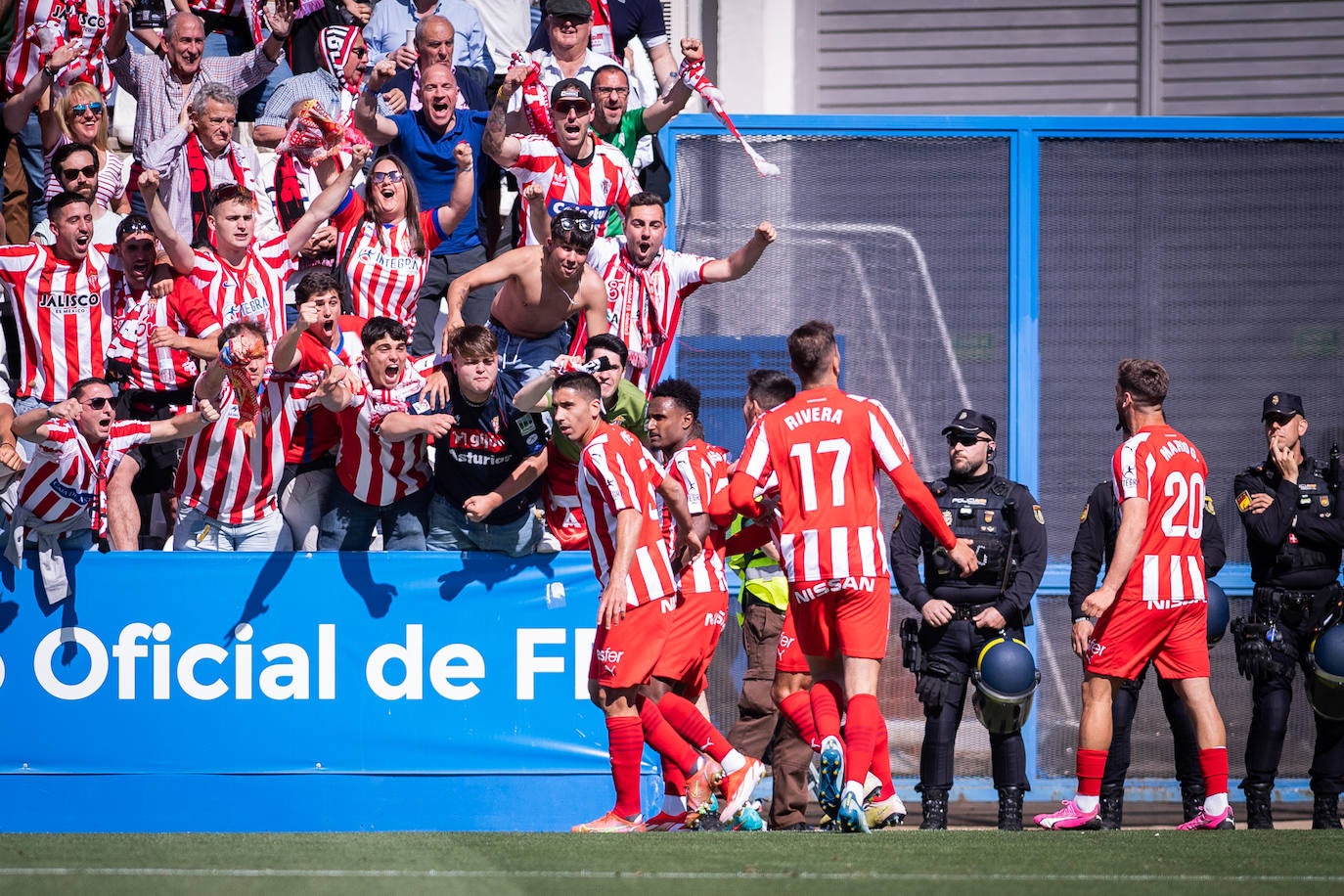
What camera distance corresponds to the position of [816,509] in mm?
6930

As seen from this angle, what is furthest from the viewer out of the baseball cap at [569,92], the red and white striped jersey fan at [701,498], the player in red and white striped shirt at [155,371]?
the baseball cap at [569,92]

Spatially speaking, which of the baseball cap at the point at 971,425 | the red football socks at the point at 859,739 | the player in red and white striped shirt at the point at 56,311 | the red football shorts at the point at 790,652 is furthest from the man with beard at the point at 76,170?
the red football socks at the point at 859,739

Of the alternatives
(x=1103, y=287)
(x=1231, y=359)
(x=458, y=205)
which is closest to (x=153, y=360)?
(x=458, y=205)

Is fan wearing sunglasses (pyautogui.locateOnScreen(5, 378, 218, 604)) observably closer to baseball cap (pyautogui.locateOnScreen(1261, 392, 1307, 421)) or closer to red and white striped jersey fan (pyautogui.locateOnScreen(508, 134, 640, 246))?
red and white striped jersey fan (pyautogui.locateOnScreen(508, 134, 640, 246))

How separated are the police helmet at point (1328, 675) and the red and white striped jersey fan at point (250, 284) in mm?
5935

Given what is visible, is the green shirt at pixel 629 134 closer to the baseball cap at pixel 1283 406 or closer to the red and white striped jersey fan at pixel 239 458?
the red and white striped jersey fan at pixel 239 458

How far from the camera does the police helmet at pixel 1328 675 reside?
26.2 ft

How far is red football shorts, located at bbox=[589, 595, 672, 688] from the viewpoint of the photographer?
721 centimetres

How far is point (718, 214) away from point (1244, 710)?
4.50 meters

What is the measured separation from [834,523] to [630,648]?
3.78 feet

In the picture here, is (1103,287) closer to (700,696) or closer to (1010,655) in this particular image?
(1010,655)

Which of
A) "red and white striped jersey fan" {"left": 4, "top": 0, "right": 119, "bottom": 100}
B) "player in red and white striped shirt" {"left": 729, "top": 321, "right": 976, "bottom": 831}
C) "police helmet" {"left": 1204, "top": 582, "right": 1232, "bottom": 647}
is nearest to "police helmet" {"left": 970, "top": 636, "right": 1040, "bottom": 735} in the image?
"player in red and white striped shirt" {"left": 729, "top": 321, "right": 976, "bottom": 831}

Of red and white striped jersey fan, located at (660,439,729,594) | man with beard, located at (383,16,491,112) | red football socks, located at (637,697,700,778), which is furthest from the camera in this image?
man with beard, located at (383,16,491,112)

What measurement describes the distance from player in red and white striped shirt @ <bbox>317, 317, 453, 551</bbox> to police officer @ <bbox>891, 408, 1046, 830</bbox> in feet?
8.59
